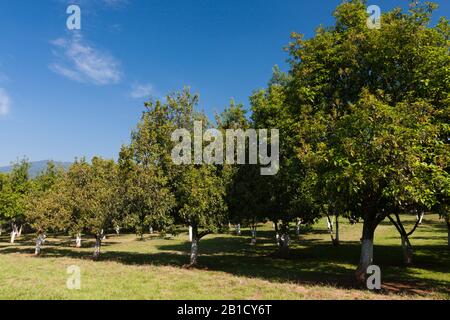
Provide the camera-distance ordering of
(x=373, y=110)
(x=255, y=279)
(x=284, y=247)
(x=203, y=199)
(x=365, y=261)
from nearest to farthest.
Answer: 1. (x=373, y=110)
2. (x=365, y=261)
3. (x=255, y=279)
4. (x=203, y=199)
5. (x=284, y=247)

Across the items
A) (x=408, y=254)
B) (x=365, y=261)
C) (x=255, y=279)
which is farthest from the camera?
(x=408, y=254)

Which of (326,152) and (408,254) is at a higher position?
(326,152)

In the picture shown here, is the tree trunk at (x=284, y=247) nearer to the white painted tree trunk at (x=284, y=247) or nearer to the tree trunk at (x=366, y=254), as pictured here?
the white painted tree trunk at (x=284, y=247)

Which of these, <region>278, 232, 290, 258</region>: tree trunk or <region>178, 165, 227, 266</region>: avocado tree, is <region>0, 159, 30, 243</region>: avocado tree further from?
<region>278, 232, 290, 258</region>: tree trunk

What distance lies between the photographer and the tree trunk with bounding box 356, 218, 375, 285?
24719 millimetres

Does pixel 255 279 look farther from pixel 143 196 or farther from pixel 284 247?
pixel 284 247

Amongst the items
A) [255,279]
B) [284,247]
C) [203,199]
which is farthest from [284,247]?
[255,279]

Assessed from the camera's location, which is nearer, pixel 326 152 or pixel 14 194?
pixel 326 152

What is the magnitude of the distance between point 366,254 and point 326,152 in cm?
894

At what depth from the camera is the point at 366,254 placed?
2519 centimetres

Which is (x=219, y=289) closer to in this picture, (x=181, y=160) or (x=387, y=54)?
(x=181, y=160)

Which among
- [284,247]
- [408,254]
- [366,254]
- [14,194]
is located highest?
[14,194]

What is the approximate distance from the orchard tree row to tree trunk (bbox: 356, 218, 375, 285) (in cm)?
7
